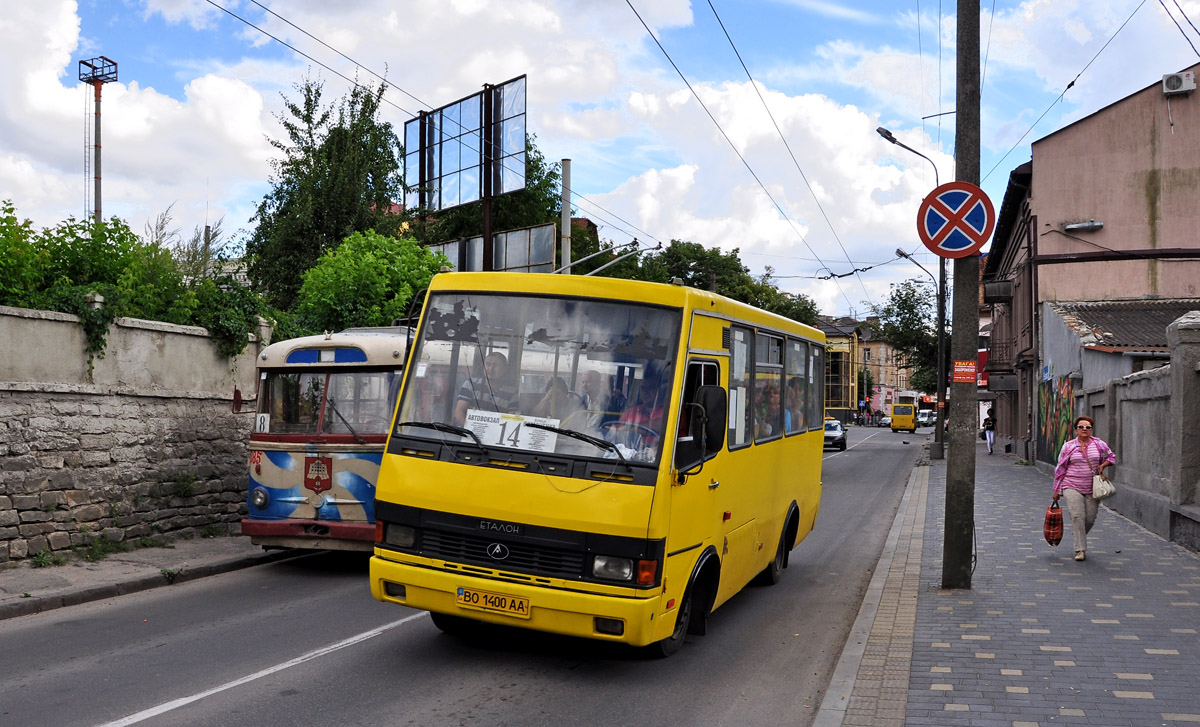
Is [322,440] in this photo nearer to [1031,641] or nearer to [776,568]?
[776,568]

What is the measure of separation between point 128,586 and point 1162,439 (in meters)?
13.2

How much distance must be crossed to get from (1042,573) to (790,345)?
12.1ft

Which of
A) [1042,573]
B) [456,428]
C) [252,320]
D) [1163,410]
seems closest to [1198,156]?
[1163,410]

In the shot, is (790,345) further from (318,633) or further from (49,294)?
(49,294)

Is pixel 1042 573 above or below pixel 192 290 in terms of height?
below

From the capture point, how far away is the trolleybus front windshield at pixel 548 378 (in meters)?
6.48

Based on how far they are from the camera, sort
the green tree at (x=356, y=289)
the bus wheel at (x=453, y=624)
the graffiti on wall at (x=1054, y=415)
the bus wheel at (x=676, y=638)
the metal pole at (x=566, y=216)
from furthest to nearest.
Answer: the metal pole at (x=566, y=216) → the graffiti on wall at (x=1054, y=415) → the green tree at (x=356, y=289) → the bus wheel at (x=453, y=624) → the bus wheel at (x=676, y=638)

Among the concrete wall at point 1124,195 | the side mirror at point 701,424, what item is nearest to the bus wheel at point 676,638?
the side mirror at point 701,424

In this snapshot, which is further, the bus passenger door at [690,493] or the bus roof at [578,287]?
the bus roof at [578,287]

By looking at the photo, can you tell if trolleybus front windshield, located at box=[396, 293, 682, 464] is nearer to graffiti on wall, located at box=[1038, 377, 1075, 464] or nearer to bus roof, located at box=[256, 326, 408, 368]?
bus roof, located at box=[256, 326, 408, 368]

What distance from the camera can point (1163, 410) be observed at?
14.3 metres

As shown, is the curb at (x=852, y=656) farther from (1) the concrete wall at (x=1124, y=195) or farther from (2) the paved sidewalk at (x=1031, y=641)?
(1) the concrete wall at (x=1124, y=195)

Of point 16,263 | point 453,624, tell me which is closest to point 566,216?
point 16,263

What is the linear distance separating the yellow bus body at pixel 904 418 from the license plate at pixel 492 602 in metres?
82.8
